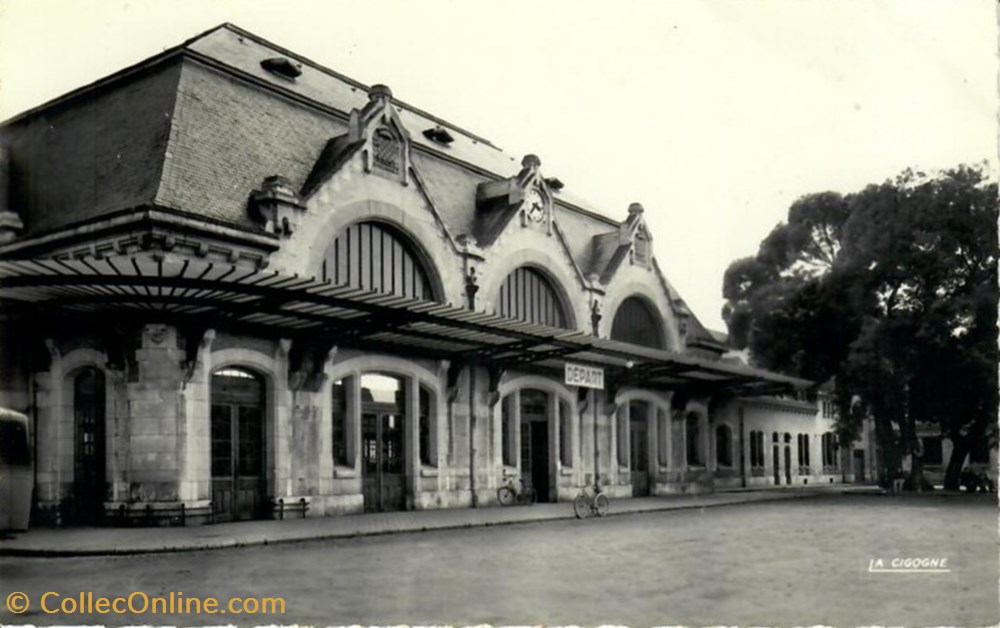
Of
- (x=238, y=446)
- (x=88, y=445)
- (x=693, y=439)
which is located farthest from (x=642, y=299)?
(x=88, y=445)

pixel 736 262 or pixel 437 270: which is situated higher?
pixel 736 262

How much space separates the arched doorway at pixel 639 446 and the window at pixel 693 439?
12.2 ft

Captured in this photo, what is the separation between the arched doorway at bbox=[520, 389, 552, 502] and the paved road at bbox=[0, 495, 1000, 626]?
989 centimetres

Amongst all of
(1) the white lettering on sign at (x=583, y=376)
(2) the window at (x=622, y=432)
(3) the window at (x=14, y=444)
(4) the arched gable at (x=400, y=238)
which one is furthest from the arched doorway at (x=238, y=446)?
(2) the window at (x=622, y=432)

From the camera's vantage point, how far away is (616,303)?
34.2 meters

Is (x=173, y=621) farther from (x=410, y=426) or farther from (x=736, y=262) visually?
(x=736, y=262)

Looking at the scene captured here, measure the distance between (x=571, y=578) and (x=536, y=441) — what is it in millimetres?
17965

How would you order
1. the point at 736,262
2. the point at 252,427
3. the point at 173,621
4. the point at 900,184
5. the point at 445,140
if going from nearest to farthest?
1. the point at 173,621
2. the point at 252,427
3. the point at 445,140
4. the point at 900,184
5. the point at 736,262

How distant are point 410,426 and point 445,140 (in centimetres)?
988

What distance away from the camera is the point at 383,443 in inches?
967

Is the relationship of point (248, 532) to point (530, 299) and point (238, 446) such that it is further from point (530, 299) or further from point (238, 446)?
point (530, 299)

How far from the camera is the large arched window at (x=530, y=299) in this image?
29.1m

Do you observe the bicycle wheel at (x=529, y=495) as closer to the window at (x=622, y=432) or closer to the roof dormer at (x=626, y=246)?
the window at (x=622, y=432)

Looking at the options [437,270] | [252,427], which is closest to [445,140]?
[437,270]
